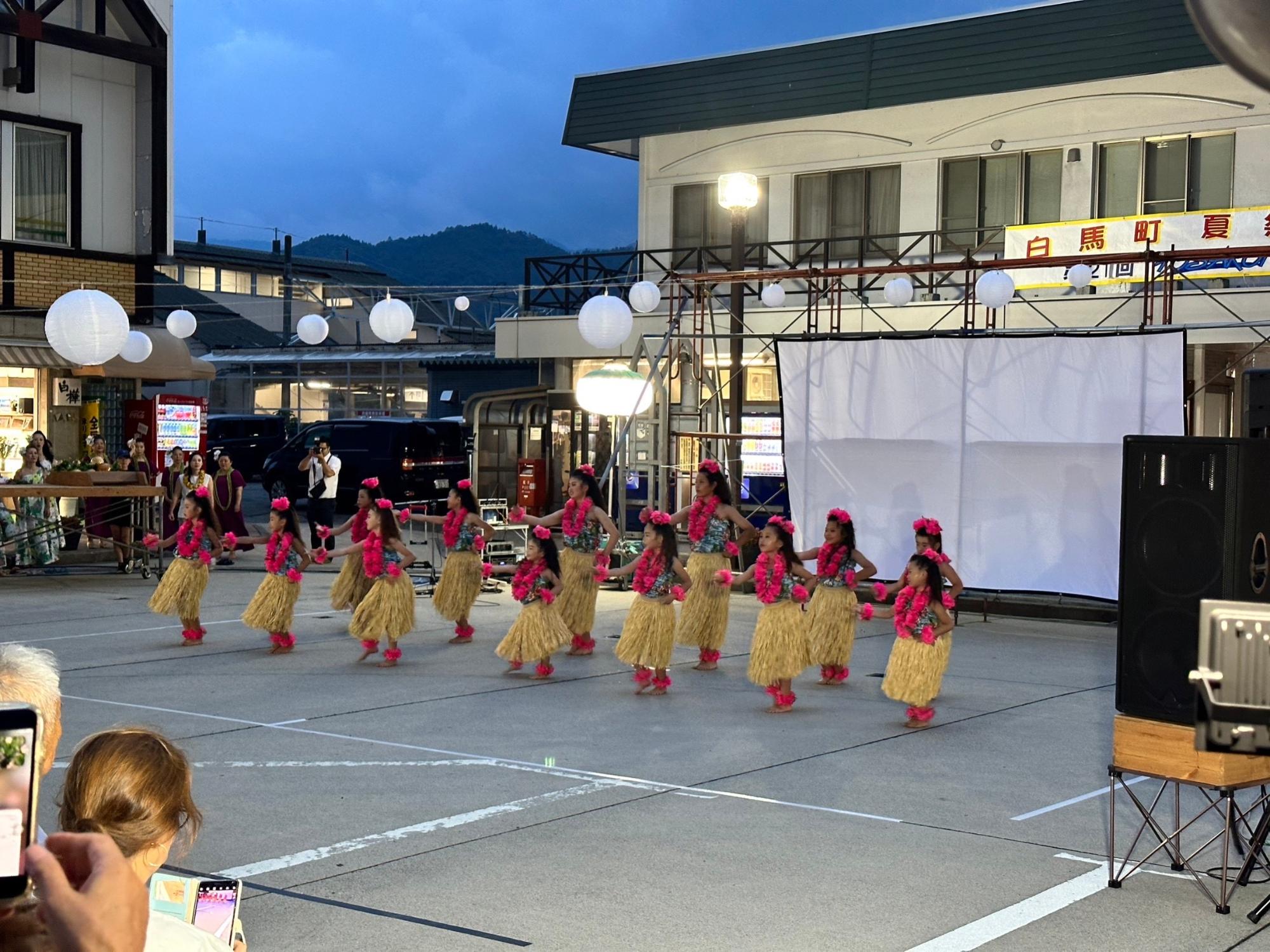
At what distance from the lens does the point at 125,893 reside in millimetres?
1888

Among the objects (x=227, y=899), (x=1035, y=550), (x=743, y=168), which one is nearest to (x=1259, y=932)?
(x=227, y=899)

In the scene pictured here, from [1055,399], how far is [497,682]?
6644 mm

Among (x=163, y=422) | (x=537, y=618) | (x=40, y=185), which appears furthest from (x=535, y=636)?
(x=40, y=185)

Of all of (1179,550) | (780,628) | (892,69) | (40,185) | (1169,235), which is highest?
(892,69)

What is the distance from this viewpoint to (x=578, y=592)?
40.6 ft

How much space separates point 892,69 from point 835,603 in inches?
541

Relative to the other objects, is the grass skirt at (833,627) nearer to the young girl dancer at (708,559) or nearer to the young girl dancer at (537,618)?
the young girl dancer at (708,559)

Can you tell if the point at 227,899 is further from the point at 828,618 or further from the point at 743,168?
the point at 743,168

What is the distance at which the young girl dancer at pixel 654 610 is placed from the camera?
10305mm

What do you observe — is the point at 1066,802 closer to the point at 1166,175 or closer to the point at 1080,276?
the point at 1080,276

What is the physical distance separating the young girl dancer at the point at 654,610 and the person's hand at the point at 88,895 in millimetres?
8399

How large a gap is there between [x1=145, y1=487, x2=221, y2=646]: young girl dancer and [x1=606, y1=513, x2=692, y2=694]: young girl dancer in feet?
12.9

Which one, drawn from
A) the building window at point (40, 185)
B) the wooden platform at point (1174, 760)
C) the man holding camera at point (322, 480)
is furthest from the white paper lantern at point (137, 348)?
the wooden platform at point (1174, 760)

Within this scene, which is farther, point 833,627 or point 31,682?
point 833,627
